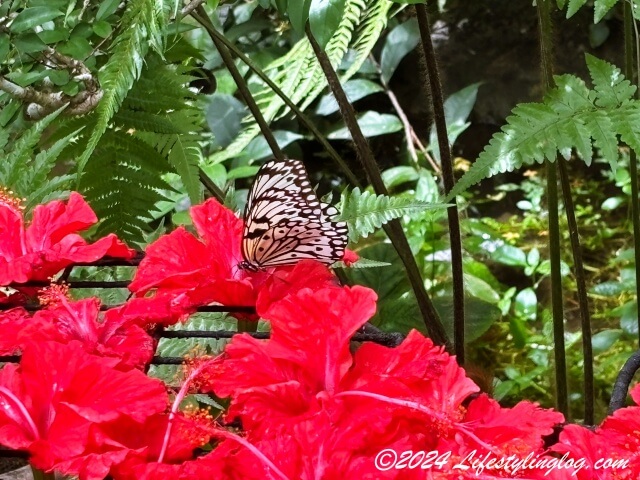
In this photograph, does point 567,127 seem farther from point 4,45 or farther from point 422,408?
point 4,45

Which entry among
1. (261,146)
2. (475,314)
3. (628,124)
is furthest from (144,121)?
(261,146)

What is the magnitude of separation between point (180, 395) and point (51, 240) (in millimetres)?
203

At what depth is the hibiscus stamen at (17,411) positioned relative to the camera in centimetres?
34

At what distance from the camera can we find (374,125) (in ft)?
7.30

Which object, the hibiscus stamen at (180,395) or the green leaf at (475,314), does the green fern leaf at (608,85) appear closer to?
the hibiscus stamen at (180,395)

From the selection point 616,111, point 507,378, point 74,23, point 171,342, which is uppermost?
point 74,23

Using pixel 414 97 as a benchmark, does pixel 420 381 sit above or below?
below

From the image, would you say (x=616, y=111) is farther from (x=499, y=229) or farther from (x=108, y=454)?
(x=499, y=229)

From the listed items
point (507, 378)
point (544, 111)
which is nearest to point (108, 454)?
point (544, 111)

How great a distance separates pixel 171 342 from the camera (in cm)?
51

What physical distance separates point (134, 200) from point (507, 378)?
3.43 ft

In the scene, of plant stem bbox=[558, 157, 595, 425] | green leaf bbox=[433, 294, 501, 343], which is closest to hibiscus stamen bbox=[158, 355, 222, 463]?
plant stem bbox=[558, 157, 595, 425]

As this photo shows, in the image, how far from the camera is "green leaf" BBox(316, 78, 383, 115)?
7.33 feet

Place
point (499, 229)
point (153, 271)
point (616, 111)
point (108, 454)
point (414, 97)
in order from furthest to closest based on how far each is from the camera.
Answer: point (414, 97) < point (499, 229) < point (616, 111) < point (153, 271) < point (108, 454)
